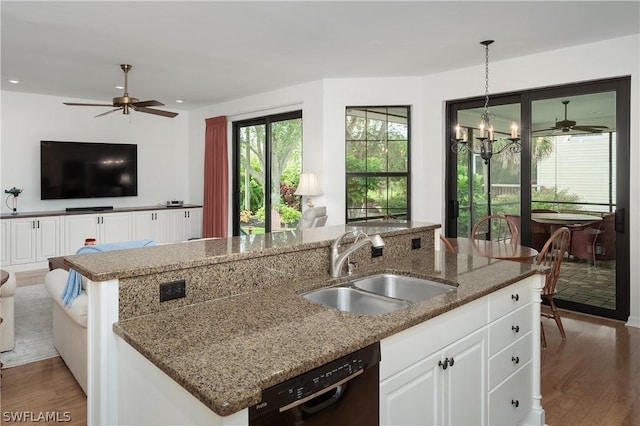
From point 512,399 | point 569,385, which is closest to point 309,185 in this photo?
point 569,385

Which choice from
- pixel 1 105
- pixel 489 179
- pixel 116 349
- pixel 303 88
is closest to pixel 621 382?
pixel 489 179

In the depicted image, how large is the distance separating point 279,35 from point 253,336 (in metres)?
3.30

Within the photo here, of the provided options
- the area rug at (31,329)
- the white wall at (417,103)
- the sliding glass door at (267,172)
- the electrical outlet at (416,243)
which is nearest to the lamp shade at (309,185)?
the white wall at (417,103)

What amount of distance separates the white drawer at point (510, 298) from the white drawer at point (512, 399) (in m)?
0.33

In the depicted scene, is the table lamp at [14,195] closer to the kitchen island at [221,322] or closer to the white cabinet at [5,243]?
the white cabinet at [5,243]

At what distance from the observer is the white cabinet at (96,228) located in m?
6.38

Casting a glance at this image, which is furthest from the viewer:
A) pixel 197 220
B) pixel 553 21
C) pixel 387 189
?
pixel 197 220

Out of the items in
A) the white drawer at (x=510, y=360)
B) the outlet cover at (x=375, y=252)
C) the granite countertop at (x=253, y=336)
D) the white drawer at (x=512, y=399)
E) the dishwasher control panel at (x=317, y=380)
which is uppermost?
the outlet cover at (x=375, y=252)

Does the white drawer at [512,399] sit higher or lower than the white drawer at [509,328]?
lower

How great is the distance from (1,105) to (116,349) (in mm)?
6511

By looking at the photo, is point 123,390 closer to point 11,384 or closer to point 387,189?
point 11,384

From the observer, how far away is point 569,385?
2758 millimetres

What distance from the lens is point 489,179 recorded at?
506cm

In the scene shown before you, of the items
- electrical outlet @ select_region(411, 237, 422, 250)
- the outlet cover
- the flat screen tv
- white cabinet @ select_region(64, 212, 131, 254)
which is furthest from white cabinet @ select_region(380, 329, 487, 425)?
the flat screen tv
